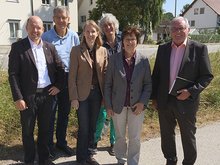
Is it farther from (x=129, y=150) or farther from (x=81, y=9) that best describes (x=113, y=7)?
(x=129, y=150)

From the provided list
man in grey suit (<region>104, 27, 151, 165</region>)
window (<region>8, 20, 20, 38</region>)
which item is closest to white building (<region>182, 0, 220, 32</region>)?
window (<region>8, 20, 20, 38</region>)

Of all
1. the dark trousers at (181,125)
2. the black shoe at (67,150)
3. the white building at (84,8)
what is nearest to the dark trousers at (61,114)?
the black shoe at (67,150)

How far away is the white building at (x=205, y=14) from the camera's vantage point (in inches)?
2414

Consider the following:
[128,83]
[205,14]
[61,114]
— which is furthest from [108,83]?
[205,14]

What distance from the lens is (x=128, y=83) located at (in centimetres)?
A: 417

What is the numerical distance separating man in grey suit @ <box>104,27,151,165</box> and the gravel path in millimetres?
808

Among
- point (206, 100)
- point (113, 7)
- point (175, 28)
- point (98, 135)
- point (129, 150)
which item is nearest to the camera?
point (175, 28)

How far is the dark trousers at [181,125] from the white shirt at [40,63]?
5.16 feet

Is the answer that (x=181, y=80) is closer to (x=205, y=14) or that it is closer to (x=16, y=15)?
(x=16, y=15)

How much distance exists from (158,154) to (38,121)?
192 cm

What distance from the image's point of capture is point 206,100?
776cm

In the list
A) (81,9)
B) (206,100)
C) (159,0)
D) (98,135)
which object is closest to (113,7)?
(159,0)

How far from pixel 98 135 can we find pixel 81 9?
161 ft

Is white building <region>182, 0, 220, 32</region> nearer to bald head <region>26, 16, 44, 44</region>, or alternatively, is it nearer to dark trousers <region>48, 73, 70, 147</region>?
dark trousers <region>48, 73, 70, 147</region>
